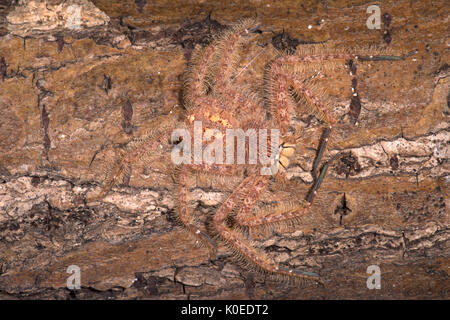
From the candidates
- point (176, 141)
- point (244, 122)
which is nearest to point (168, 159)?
point (176, 141)

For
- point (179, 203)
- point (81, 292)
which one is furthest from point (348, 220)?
point (81, 292)

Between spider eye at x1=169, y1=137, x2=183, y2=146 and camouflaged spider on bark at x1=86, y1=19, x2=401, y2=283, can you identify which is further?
spider eye at x1=169, y1=137, x2=183, y2=146

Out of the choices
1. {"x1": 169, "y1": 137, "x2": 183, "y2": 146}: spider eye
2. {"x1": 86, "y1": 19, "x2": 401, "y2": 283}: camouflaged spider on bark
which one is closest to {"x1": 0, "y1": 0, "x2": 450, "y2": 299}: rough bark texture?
{"x1": 86, "y1": 19, "x2": 401, "y2": 283}: camouflaged spider on bark

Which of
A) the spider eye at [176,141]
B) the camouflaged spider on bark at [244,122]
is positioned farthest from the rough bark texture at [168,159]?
the spider eye at [176,141]

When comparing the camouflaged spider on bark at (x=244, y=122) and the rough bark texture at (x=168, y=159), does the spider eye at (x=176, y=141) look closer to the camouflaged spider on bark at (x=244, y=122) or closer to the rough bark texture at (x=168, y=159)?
the camouflaged spider on bark at (x=244, y=122)

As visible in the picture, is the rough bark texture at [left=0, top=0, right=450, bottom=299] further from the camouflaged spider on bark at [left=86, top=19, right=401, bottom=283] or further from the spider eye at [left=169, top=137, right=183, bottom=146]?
the spider eye at [left=169, top=137, right=183, bottom=146]
